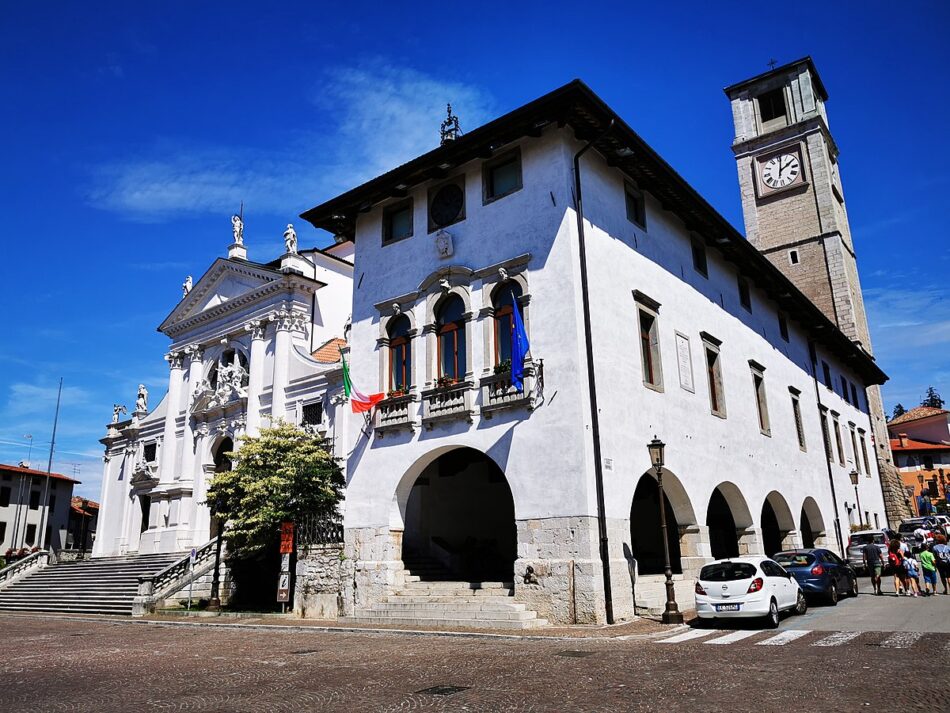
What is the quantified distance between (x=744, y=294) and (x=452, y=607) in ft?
57.9

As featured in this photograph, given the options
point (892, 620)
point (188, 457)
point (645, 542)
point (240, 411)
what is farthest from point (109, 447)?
point (892, 620)

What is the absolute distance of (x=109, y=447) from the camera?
4338 centimetres

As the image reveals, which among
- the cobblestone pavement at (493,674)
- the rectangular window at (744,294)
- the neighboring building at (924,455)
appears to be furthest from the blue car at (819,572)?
the neighboring building at (924,455)

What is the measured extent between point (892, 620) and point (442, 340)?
12.3 m

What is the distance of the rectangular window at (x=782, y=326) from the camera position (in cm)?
3142

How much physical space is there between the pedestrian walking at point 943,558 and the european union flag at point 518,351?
13.8 m

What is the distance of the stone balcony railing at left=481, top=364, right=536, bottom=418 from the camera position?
56.3 ft

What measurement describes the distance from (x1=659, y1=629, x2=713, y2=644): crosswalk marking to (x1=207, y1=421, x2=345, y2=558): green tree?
11.2 m

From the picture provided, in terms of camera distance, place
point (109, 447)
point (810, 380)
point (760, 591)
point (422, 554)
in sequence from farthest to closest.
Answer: point (109, 447)
point (810, 380)
point (422, 554)
point (760, 591)

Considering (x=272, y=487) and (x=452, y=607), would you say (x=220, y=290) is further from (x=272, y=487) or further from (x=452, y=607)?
(x=452, y=607)

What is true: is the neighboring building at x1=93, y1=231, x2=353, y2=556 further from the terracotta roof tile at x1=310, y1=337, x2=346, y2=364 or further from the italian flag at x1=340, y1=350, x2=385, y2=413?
the italian flag at x1=340, y1=350, x2=385, y2=413

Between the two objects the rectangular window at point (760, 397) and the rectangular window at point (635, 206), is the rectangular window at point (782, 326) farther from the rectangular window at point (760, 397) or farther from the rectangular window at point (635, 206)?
the rectangular window at point (635, 206)

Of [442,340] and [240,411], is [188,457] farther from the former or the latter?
[442,340]

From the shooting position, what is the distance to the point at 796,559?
1894cm
